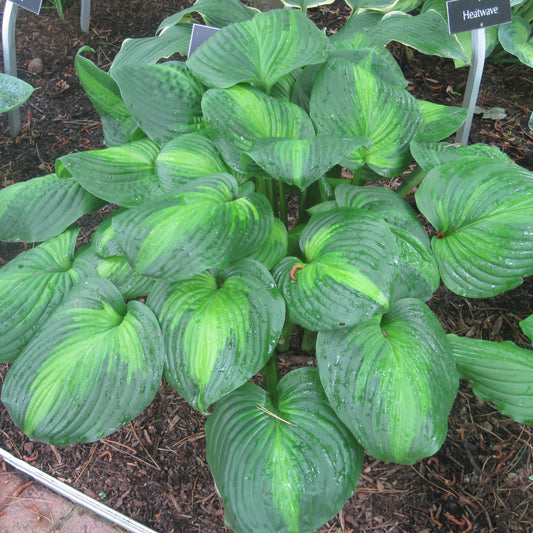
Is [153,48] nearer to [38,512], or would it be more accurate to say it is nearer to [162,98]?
Answer: [162,98]

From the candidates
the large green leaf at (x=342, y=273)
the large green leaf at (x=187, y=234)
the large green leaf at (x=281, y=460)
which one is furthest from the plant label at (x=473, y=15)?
the large green leaf at (x=281, y=460)

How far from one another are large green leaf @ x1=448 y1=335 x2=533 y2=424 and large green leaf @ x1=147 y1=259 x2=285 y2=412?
41 centimetres

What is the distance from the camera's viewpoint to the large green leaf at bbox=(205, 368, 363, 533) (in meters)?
0.83

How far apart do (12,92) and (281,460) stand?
132cm

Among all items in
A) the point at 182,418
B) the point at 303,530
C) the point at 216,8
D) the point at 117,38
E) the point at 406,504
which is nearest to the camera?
the point at 303,530

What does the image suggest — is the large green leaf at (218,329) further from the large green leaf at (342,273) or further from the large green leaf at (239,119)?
the large green leaf at (239,119)

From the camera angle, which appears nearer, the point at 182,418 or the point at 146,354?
the point at 146,354

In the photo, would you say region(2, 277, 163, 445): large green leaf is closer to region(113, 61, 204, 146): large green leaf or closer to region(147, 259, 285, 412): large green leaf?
region(147, 259, 285, 412): large green leaf

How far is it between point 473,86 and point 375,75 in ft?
1.33

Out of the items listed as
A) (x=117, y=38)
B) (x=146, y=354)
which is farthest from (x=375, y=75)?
(x=117, y=38)

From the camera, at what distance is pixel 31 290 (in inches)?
39.2

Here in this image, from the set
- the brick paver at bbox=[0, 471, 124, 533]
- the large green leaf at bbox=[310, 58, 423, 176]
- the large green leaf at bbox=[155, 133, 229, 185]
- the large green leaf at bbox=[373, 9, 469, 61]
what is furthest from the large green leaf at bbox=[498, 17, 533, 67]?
the brick paver at bbox=[0, 471, 124, 533]

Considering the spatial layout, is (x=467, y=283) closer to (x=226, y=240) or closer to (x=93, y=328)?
(x=226, y=240)

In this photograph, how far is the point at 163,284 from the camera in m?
0.96
